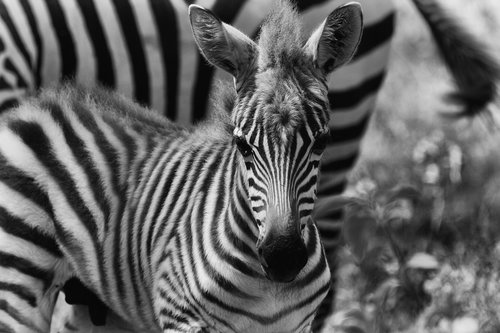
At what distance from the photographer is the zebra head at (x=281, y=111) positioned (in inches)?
206

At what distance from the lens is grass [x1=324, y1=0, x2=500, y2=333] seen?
745 centimetres

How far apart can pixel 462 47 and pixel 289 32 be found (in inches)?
104

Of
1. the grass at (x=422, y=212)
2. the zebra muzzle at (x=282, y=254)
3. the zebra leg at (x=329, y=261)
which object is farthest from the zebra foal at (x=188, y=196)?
the zebra leg at (x=329, y=261)

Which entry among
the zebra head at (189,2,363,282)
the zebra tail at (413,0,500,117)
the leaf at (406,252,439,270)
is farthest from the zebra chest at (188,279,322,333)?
the zebra tail at (413,0,500,117)

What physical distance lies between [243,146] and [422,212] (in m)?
5.06

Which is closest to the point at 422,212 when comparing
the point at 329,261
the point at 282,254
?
the point at 329,261

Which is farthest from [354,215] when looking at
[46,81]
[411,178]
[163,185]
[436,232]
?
[411,178]

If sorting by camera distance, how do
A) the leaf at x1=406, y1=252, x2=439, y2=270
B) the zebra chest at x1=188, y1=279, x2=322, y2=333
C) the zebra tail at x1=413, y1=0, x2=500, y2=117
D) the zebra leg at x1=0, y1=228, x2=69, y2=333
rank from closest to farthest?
the zebra chest at x1=188, y1=279, x2=322, y2=333 → the zebra leg at x1=0, y1=228, x2=69, y2=333 → the leaf at x1=406, y1=252, x2=439, y2=270 → the zebra tail at x1=413, y1=0, x2=500, y2=117

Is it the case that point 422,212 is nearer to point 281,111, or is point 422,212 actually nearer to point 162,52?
point 162,52

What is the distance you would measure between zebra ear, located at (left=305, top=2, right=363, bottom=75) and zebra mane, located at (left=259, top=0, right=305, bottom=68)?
0.06m

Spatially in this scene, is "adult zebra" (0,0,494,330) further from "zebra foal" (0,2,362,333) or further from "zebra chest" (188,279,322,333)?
"zebra chest" (188,279,322,333)

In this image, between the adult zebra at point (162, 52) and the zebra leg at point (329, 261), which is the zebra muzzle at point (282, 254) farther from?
the zebra leg at point (329, 261)

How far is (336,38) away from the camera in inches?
221

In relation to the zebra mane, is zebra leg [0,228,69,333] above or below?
below
